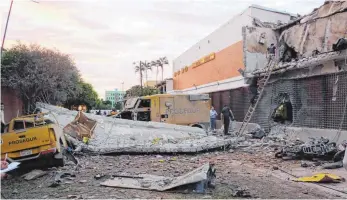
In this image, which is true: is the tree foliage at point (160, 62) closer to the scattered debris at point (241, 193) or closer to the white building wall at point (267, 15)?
the white building wall at point (267, 15)

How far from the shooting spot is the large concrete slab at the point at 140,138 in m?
10.9

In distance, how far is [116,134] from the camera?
42.4 ft

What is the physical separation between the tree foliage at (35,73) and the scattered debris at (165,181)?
46.7 feet

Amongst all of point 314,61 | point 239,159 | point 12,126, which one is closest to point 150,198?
point 12,126

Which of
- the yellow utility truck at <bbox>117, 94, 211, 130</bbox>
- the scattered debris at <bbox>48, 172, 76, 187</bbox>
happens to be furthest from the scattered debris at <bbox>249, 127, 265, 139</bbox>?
the scattered debris at <bbox>48, 172, 76, 187</bbox>

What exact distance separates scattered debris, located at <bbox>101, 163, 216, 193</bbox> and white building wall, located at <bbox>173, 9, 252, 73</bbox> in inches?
626

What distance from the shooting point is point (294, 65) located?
533 inches

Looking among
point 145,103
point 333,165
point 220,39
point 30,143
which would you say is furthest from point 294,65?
point 220,39

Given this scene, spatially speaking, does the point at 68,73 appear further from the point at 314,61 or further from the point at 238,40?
the point at 314,61

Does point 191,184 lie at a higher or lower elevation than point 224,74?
lower

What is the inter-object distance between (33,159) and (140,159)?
3173mm

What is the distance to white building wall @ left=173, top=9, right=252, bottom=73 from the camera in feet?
72.8

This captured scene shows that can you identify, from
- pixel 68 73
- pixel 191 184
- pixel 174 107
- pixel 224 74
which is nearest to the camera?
pixel 191 184

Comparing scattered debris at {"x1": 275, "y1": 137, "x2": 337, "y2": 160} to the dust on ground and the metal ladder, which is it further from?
the metal ladder
